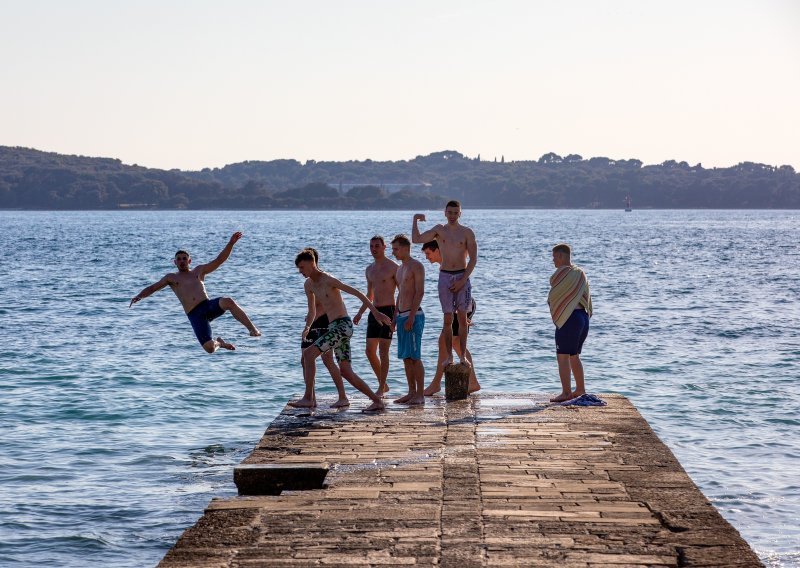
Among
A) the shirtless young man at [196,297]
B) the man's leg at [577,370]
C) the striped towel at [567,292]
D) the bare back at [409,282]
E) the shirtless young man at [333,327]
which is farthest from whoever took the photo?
the shirtless young man at [196,297]

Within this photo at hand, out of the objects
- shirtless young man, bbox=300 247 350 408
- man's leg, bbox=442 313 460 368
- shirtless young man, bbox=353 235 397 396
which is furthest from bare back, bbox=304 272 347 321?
man's leg, bbox=442 313 460 368

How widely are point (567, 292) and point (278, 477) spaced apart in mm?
4231

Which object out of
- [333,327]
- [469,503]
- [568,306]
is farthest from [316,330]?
[469,503]

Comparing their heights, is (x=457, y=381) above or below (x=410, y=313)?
below

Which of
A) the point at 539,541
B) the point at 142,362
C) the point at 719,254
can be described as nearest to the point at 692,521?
the point at 539,541

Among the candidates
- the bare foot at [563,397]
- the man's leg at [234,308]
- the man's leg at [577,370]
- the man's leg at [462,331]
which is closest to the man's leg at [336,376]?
the man's leg at [234,308]

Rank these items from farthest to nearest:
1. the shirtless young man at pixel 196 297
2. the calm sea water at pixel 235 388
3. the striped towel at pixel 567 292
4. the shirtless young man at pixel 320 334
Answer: the shirtless young man at pixel 196 297 < the striped towel at pixel 567 292 < the shirtless young man at pixel 320 334 < the calm sea water at pixel 235 388

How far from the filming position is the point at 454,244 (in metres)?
11.8

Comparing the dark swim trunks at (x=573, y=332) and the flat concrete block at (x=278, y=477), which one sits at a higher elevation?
the dark swim trunks at (x=573, y=332)

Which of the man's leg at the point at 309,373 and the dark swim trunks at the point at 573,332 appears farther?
the dark swim trunks at the point at 573,332

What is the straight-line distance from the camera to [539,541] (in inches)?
271

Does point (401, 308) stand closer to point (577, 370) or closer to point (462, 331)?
point (462, 331)

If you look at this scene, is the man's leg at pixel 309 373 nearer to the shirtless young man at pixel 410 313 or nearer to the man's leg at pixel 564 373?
the shirtless young man at pixel 410 313

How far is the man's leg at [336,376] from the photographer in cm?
1136
